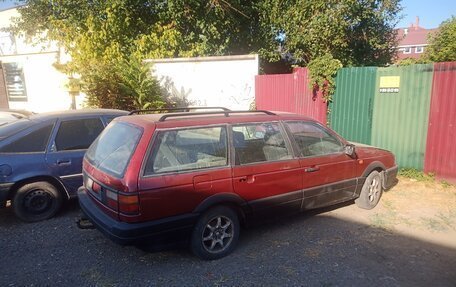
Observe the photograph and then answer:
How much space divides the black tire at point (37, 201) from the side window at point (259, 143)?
2.92 metres

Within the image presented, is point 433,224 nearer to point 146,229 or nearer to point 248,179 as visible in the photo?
point 248,179

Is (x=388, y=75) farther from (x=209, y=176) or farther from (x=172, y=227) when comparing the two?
(x=172, y=227)

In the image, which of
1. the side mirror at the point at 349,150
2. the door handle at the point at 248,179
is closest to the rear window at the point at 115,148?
the door handle at the point at 248,179

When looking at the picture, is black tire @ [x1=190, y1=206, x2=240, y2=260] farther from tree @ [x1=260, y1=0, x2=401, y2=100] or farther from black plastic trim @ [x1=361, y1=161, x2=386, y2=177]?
tree @ [x1=260, y1=0, x2=401, y2=100]

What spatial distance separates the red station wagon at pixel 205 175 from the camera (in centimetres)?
331

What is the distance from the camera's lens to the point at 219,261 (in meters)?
3.82

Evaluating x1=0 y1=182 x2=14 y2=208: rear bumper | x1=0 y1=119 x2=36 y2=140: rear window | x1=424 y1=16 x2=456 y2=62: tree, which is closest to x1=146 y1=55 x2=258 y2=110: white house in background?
x1=0 y1=119 x2=36 y2=140: rear window

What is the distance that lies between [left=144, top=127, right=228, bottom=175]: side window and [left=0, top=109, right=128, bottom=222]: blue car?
226 cm

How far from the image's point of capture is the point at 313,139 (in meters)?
4.67

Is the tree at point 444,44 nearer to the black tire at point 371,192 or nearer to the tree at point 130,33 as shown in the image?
the tree at point 130,33

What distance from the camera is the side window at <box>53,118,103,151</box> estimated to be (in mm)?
5082

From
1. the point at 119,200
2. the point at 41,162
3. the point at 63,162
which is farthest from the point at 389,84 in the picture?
the point at 41,162

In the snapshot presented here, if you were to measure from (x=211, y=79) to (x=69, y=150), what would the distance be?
264 inches

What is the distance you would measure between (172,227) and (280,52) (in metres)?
12.8
